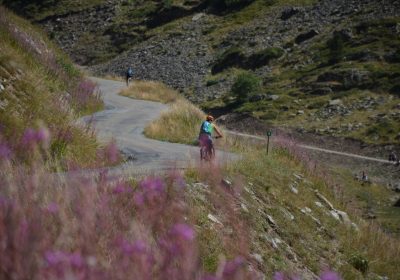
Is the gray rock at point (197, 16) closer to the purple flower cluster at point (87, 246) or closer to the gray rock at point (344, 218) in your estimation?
the gray rock at point (344, 218)

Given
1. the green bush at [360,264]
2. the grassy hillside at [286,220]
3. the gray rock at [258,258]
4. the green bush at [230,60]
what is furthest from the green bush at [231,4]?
the gray rock at [258,258]

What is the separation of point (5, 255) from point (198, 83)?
70.4 m

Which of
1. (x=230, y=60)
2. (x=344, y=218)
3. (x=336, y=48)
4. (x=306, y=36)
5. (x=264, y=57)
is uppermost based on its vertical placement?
(x=306, y=36)

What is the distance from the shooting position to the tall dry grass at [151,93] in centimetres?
3350

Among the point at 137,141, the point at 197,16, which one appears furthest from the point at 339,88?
the point at 197,16

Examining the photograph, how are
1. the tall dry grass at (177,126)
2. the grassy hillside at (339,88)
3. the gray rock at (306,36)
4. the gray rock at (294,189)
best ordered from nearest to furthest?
the gray rock at (294,189) < the tall dry grass at (177,126) < the grassy hillside at (339,88) < the gray rock at (306,36)

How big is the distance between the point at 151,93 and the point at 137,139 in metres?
17.5

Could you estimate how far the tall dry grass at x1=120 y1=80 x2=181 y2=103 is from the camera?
33.5 metres

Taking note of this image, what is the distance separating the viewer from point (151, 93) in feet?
116

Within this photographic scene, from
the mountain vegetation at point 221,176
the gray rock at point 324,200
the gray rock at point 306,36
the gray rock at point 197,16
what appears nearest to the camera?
the mountain vegetation at point 221,176

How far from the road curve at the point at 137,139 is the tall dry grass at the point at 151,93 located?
1205mm

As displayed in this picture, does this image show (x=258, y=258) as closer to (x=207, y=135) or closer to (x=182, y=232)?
(x=207, y=135)

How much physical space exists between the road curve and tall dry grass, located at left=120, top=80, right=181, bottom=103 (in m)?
1.21

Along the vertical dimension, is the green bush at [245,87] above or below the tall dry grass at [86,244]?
above
